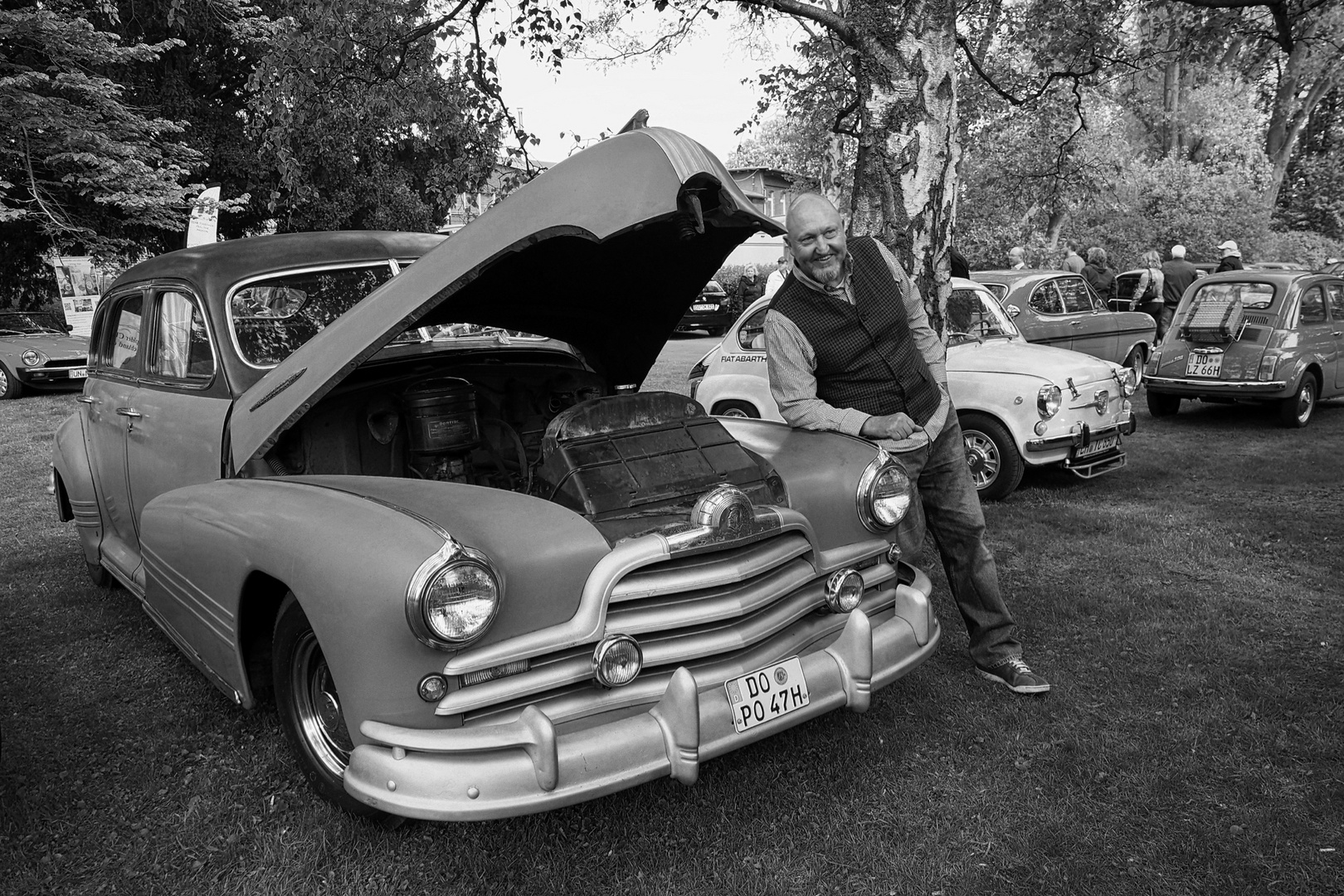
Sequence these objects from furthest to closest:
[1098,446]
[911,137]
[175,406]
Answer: [1098,446] → [911,137] → [175,406]

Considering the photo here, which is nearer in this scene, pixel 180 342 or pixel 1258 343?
pixel 180 342

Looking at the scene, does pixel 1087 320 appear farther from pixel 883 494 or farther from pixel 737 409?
pixel 883 494

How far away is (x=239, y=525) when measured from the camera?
9.25 ft

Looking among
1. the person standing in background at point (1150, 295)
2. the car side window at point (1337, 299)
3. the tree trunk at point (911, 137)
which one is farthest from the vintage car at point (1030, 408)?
the person standing in background at point (1150, 295)

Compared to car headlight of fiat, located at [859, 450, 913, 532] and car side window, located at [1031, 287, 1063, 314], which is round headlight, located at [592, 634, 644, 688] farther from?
car side window, located at [1031, 287, 1063, 314]

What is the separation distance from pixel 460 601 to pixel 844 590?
4.13ft

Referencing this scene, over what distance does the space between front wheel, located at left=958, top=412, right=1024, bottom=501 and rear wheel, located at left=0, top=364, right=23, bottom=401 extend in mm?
14319

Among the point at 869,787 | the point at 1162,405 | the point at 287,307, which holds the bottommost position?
the point at 869,787

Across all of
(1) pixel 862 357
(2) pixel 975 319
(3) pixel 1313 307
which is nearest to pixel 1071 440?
(2) pixel 975 319

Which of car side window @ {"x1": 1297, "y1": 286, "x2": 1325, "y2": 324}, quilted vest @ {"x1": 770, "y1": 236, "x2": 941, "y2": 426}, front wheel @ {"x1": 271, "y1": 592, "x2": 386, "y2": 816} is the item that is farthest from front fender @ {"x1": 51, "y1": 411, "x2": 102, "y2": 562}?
car side window @ {"x1": 1297, "y1": 286, "x2": 1325, "y2": 324}

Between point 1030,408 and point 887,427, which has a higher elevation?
point 887,427

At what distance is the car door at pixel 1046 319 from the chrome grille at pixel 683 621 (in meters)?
8.53

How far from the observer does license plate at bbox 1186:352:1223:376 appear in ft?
32.0

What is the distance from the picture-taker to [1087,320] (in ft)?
36.4
